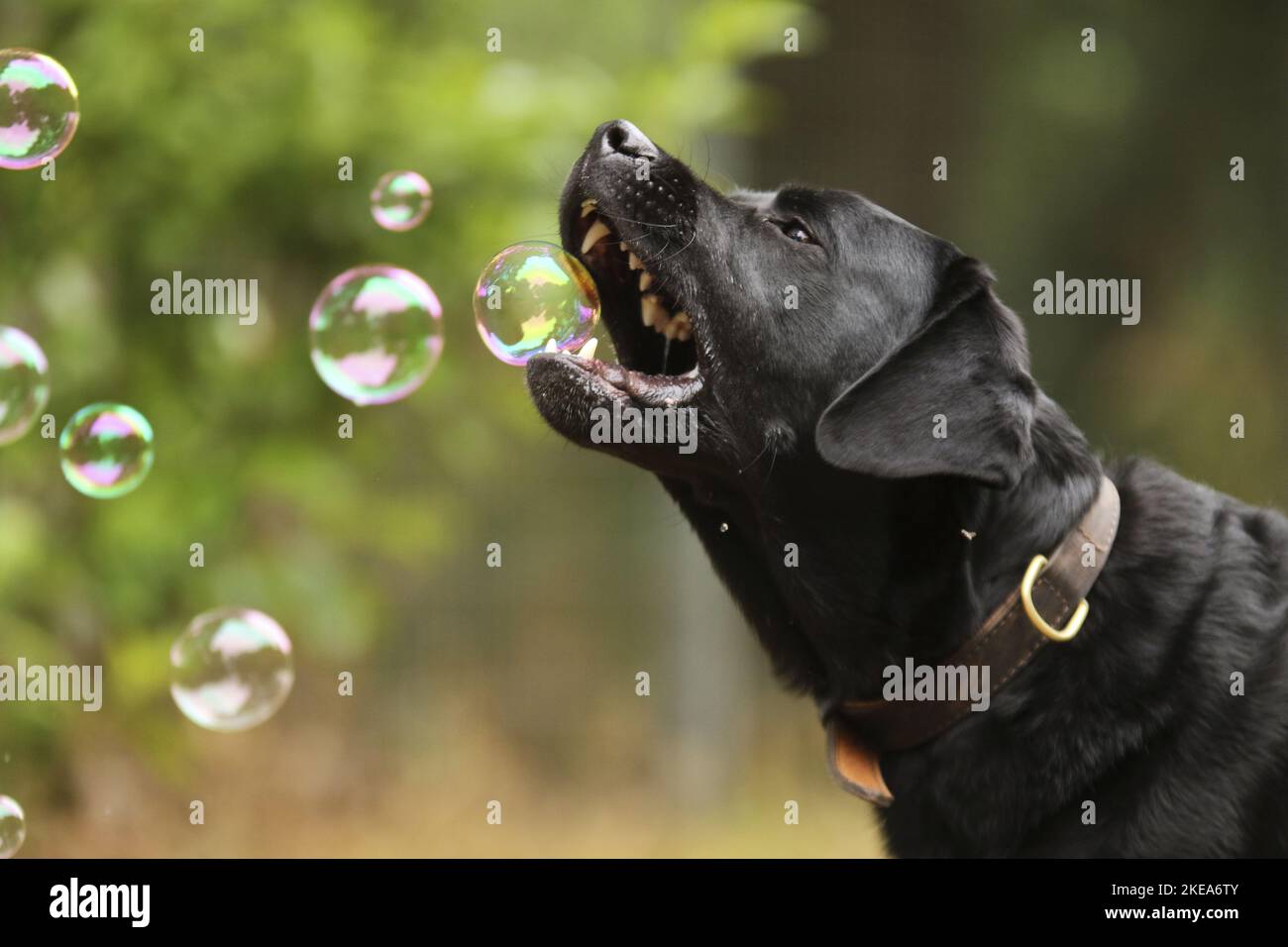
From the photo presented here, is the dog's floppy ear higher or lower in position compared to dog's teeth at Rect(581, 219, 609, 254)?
lower

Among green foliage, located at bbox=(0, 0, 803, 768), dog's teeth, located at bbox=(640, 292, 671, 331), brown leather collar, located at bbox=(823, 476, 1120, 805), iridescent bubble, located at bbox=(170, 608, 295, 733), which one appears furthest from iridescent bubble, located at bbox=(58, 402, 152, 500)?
brown leather collar, located at bbox=(823, 476, 1120, 805)

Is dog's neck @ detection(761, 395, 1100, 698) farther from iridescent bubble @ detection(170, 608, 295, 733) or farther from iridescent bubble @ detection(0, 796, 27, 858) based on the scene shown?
iridescent bubble @ detection(0, 796, 27, 858)

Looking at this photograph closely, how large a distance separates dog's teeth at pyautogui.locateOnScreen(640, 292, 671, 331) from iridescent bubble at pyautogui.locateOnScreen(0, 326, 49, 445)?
171cm

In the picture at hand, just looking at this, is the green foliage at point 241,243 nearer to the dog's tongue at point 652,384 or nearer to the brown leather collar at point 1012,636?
the dog's tongue at point 652,384

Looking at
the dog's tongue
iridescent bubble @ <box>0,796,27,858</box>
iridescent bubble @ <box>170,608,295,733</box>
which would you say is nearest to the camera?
the dog's tongue

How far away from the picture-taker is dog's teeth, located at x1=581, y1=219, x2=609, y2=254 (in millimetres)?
3336

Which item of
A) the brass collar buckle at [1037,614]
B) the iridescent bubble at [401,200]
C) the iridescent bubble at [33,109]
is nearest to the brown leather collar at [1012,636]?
Result: the brass collar buckle at [1037,614]

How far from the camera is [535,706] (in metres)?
8.00

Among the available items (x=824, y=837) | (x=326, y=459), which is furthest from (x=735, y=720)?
(x=326, y=459)

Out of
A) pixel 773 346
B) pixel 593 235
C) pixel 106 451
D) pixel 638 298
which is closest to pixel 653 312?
pixel 638 298

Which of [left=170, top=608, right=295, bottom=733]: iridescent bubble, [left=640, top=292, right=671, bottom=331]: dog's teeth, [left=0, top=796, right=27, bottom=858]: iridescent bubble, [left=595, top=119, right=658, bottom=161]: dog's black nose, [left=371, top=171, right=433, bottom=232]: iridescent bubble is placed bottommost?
[left=0, top=796, right=27, bottom=858]: iridescent bubble

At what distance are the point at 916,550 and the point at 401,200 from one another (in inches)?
75.0

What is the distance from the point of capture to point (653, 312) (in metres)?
3.34

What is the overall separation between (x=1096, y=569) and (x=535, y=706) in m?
5.43
